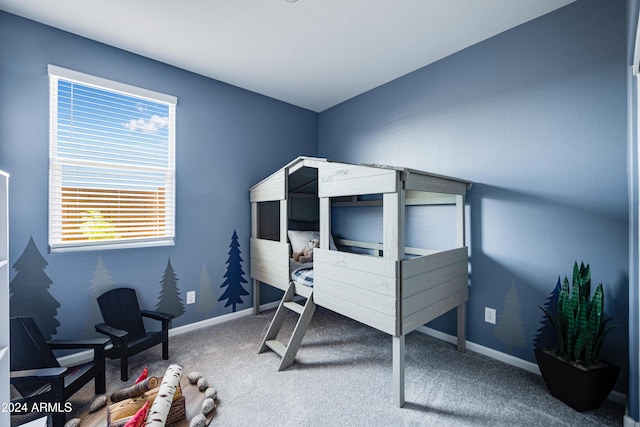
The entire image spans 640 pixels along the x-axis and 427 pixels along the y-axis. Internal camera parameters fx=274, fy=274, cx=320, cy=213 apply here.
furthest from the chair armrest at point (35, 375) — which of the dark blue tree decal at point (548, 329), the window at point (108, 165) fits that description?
the dark blue tree decal at point (548, 329)

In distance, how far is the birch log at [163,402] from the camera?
1300 millimetres

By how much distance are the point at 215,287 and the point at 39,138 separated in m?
1.84

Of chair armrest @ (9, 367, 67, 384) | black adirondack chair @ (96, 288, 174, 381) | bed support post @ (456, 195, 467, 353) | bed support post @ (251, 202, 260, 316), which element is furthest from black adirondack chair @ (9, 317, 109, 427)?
bed support post @ (456, 195, 467, 353)

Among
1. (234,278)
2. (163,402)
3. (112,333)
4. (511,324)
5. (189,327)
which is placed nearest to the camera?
(163,402)

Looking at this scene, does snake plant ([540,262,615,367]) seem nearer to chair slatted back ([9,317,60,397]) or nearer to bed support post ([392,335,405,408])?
bed support post ([392,335,405,408])

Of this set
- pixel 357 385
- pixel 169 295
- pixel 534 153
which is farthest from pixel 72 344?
pixel 534 153

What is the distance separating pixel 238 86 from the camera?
3.00 metres

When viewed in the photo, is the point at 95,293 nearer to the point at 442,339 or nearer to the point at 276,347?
the point at 276,347

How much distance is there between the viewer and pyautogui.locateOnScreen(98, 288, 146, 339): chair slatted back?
7.03ft

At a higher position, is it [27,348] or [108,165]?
[108,165]

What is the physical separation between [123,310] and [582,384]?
3124mm

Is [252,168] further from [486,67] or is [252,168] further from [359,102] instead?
[486,67]

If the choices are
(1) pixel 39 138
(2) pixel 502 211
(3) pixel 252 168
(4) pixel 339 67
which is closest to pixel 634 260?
(2) pixel 502 211

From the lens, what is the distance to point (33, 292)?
6.42 feet
